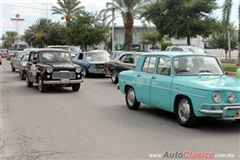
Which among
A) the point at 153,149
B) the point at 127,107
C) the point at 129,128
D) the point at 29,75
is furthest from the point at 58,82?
the point at 153,149

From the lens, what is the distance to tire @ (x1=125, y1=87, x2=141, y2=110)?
11.4m

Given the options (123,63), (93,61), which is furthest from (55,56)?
(93,61)

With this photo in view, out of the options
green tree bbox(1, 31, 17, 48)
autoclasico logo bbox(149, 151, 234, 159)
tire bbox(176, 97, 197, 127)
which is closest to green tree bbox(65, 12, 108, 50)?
tire bbox(176, 97, 197, 127)

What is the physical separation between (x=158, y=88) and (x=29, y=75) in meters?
9.70

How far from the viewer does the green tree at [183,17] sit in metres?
37.4

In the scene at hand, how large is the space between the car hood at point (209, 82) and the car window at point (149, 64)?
4.10ft

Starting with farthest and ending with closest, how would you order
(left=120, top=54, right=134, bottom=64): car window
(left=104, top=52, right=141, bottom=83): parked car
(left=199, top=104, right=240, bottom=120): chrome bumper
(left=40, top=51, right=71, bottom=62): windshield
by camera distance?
(left=120, top=54, right=134, bottom=64): car window, (left=104, top=52, right=141, bottom=83): parked car, (left=40, top=51, right=71, bottom=62): windshield, (left=199, top=104, right=240, bottom=120): chrome bumper

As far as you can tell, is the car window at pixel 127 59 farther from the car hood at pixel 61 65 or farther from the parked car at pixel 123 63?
the car hood at pixel 61 65

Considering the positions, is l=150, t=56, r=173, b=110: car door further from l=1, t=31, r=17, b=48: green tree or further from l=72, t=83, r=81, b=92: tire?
l=1, t=31, r=17, b=48: green tree

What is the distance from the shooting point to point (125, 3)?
143 feet

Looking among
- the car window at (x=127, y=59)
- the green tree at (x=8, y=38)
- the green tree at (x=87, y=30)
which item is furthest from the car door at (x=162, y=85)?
the green tree at (x=8, y=38)

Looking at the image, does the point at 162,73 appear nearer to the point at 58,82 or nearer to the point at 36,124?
the point at 36,124

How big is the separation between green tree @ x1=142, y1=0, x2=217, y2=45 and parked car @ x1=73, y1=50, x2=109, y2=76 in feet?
47.4

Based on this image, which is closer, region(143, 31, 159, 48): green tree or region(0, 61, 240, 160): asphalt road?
region(0, 61, 240, 160): asphalt road
